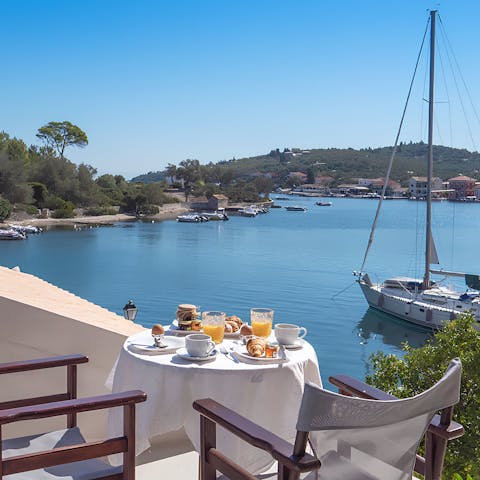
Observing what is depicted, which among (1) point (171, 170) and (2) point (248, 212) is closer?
(2) point (248, 212)

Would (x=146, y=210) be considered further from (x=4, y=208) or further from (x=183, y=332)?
(x=183, y=332)

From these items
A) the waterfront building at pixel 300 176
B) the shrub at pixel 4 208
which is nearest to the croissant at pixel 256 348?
the shrub at pixel 4 208

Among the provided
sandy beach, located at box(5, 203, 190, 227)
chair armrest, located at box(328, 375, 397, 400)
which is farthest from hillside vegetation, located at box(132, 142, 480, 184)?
chair armrest, located at box(328, 375, 397, 400)

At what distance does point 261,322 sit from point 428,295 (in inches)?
703

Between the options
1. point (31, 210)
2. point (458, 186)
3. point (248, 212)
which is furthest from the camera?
point (458, 186)

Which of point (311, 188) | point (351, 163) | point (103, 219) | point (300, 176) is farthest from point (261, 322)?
point (300, 176)

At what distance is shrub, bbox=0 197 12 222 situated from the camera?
42081 mm

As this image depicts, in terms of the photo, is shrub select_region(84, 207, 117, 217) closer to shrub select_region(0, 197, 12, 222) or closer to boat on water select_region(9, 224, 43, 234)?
shrub select_region(0, 197, 12, 222)

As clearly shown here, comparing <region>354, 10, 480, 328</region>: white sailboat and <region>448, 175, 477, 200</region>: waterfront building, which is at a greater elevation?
<region>448, 175, 477, 200</region>: waterfront building

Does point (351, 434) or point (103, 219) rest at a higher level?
point (351, 434)

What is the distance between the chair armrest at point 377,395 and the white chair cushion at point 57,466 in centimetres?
66

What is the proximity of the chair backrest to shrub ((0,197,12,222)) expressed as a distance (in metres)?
43.8

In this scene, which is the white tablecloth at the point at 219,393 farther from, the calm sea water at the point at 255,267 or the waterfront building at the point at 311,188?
the waterfront building at the point at 311,188

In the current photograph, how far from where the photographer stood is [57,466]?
1.61m
